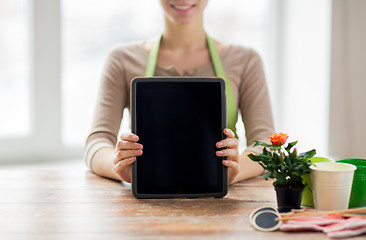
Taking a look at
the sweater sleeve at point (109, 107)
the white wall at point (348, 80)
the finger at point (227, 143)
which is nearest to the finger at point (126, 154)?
the finger at point (227, 143)

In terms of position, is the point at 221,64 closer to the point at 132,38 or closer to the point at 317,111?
the point at 317,111

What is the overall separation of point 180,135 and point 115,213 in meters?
0.23

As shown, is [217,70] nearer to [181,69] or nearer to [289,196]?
[181,69]

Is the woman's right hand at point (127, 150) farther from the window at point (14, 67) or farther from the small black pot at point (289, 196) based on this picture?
the window at point (14, 67)

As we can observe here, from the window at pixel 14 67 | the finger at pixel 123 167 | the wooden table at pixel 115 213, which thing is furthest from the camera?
the window at pixel 14 67

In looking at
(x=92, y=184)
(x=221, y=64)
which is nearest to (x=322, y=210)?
(x=92, y=184)

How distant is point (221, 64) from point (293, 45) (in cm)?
111

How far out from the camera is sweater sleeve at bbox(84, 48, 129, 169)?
1.42 m

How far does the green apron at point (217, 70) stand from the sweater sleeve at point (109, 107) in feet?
0.34

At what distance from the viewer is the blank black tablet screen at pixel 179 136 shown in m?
1.04

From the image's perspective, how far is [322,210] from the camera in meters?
0.93

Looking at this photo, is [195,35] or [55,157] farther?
[55,157]

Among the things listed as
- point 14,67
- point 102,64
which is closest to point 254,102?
point 102,64

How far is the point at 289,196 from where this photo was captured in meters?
0.94
